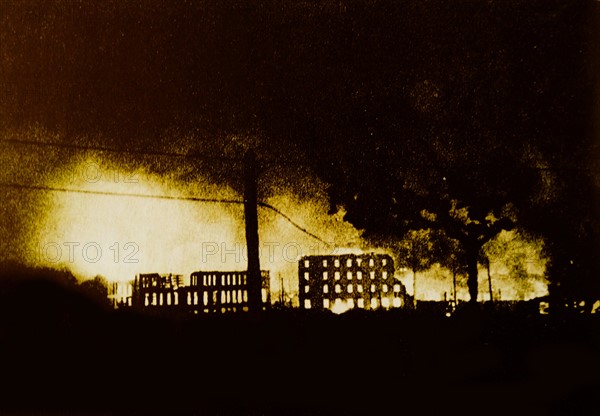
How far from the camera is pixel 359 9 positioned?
5348mm

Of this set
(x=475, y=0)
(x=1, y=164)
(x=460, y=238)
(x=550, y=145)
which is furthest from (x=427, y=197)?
(x=1, y=164)

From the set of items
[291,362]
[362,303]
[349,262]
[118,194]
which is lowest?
[291,362]

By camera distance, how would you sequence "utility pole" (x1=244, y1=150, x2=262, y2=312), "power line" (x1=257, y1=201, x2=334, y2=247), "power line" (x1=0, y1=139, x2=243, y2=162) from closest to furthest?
"power line" (x1=0, y1=139, x2=243, y2=162) → "utility pole" (x1=244, y1=150, x2=262, y2=312) → "power line" (x1=257, y1=201, x2=334, y2=247)

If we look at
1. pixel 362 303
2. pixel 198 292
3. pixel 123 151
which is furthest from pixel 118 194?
pixel 362 303

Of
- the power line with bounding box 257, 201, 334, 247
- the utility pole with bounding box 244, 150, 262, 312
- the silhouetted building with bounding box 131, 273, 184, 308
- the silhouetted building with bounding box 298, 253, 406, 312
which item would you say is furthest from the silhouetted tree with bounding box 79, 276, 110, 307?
the silhouetted building with bounding box 298, 253, 406, 312

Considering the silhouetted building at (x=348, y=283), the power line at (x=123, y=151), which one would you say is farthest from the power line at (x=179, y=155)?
the silhouetted building at (x=348, y=283)

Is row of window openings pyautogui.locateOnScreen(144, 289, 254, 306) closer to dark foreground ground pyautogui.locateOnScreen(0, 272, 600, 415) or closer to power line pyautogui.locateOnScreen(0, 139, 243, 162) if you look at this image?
dark foreground ground pyautogui.locateOnScreen(0, 272, 600, 415)

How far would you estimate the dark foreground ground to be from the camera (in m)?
4.77

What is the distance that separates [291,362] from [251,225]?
4.95 ft

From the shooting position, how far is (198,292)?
525 cm

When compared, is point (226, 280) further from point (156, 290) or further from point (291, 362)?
point (291, 362)

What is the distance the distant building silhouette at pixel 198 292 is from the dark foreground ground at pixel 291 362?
0.15 m

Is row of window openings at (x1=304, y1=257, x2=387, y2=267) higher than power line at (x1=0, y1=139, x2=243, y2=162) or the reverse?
the reverse

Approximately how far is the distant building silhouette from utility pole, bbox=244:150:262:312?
3.3 inches
